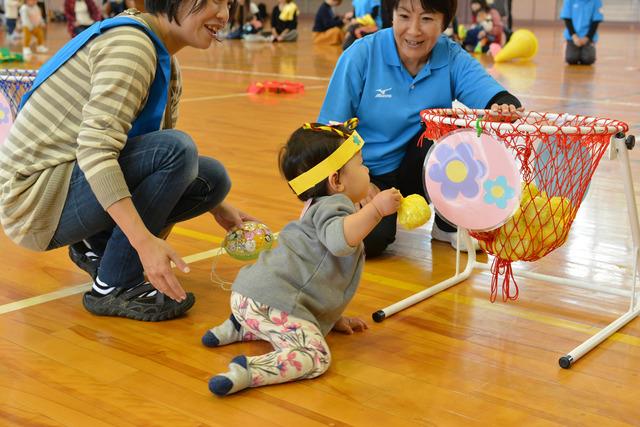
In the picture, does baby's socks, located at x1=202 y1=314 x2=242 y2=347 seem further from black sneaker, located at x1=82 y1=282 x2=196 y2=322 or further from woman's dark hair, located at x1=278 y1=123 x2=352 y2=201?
woman's dark hair, located at x1=278 y1=123 x2=352 y2=201

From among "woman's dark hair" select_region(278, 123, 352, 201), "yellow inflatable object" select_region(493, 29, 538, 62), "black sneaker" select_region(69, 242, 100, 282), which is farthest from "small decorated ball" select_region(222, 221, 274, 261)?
"yellow inflatable object" select_region(493, 29, 538, 62)

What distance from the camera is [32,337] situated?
2.21 meters

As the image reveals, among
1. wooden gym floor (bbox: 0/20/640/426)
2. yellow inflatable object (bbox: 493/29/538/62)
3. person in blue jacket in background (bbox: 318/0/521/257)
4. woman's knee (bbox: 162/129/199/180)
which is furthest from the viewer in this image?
yellow inflatable object (bbox: 493/29/538/62)

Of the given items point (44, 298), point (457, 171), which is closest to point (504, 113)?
point (457, 171)

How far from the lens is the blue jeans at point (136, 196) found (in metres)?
2.26

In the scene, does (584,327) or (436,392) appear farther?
(584,327)

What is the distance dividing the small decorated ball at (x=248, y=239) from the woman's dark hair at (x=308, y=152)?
500mm

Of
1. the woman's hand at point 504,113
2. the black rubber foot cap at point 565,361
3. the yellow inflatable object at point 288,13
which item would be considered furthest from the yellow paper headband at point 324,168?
the yellow inflatable object at point 288,13

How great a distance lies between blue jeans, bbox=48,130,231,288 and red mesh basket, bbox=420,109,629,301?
0.70 metres

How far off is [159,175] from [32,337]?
1.75 ft

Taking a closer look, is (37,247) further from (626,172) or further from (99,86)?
(626,172)

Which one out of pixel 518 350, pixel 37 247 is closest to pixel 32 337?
pixel 37 247

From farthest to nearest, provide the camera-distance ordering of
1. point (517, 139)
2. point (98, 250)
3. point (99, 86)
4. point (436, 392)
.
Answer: point (98, 250), point (517, 139), point (99, 86), point (436, 392)

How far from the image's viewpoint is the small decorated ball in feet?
8.61
